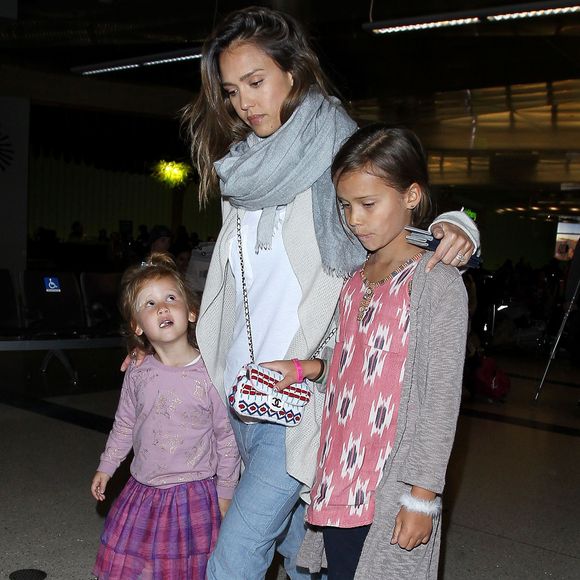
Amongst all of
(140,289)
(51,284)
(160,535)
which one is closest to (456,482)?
(160,535)

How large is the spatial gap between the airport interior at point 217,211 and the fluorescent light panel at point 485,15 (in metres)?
0.02

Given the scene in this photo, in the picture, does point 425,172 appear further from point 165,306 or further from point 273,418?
point 165,306

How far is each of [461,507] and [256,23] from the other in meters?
2.94

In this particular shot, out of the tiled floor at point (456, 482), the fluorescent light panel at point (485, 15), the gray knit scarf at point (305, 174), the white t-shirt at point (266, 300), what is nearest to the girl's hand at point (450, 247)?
the gray knit scarf at point (305, 174)

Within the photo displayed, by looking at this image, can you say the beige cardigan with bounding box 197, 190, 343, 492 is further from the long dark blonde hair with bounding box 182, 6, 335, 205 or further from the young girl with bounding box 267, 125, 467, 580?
the long dark blonde hair with bounding box 182, 6, 335, 205

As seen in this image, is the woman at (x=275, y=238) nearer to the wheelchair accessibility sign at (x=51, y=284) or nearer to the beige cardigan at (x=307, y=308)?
the beige cardigan at (x=307, y=308)

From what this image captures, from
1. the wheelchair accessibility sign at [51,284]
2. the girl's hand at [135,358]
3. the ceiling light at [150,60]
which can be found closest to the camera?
the girl's hand at [135,358]

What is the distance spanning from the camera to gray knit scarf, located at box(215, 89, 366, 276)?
6.56 ft

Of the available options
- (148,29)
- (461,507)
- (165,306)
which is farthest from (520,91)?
(165,306)

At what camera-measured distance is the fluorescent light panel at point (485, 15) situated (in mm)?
7176

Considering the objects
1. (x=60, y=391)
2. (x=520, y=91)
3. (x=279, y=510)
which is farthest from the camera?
(x=520, y=91)

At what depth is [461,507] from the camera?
4.24 meters

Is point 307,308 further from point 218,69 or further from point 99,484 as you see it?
point 99,484

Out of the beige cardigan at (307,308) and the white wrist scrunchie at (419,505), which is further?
the beige cardigan at (307,308)
